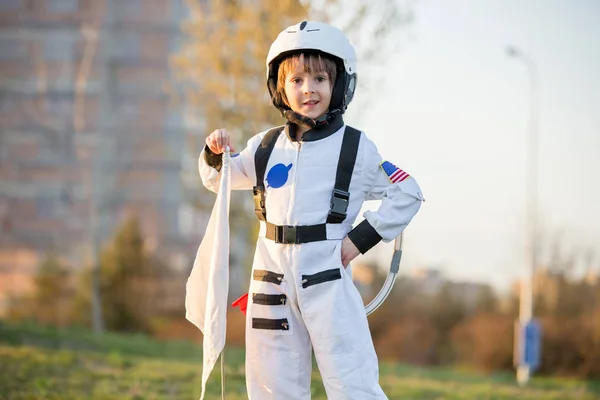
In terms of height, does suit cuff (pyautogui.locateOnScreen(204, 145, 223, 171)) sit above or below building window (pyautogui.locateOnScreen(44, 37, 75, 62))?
below

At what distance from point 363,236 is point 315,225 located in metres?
0.18

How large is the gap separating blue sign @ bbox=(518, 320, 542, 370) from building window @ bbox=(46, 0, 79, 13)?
1196 centimetres

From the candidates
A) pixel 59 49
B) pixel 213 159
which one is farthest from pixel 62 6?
pixel 213 159

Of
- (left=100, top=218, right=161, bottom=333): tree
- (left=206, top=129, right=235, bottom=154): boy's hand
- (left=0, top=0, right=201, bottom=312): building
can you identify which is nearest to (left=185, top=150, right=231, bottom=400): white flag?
(left=206, top=129, right=235, bottom=154): boy's hand

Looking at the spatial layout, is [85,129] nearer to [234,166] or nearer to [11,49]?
[11,49]

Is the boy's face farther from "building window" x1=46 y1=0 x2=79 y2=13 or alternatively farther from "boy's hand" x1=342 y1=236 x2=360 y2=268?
"building window" x1=46 y1=0 x2=79 y2=13

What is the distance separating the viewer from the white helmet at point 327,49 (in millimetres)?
3184

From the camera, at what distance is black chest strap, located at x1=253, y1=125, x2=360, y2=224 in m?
3.14

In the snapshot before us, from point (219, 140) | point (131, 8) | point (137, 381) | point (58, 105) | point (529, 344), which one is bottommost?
point (529, 344)

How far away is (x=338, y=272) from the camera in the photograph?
311 centimetres

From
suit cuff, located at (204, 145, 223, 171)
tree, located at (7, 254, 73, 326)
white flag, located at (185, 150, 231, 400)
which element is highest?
suit cuff, located at (204, 145, 223, 171)

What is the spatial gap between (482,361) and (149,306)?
20.5ft

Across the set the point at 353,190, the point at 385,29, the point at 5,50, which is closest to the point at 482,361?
the point at 385,29

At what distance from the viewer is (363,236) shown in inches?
124
